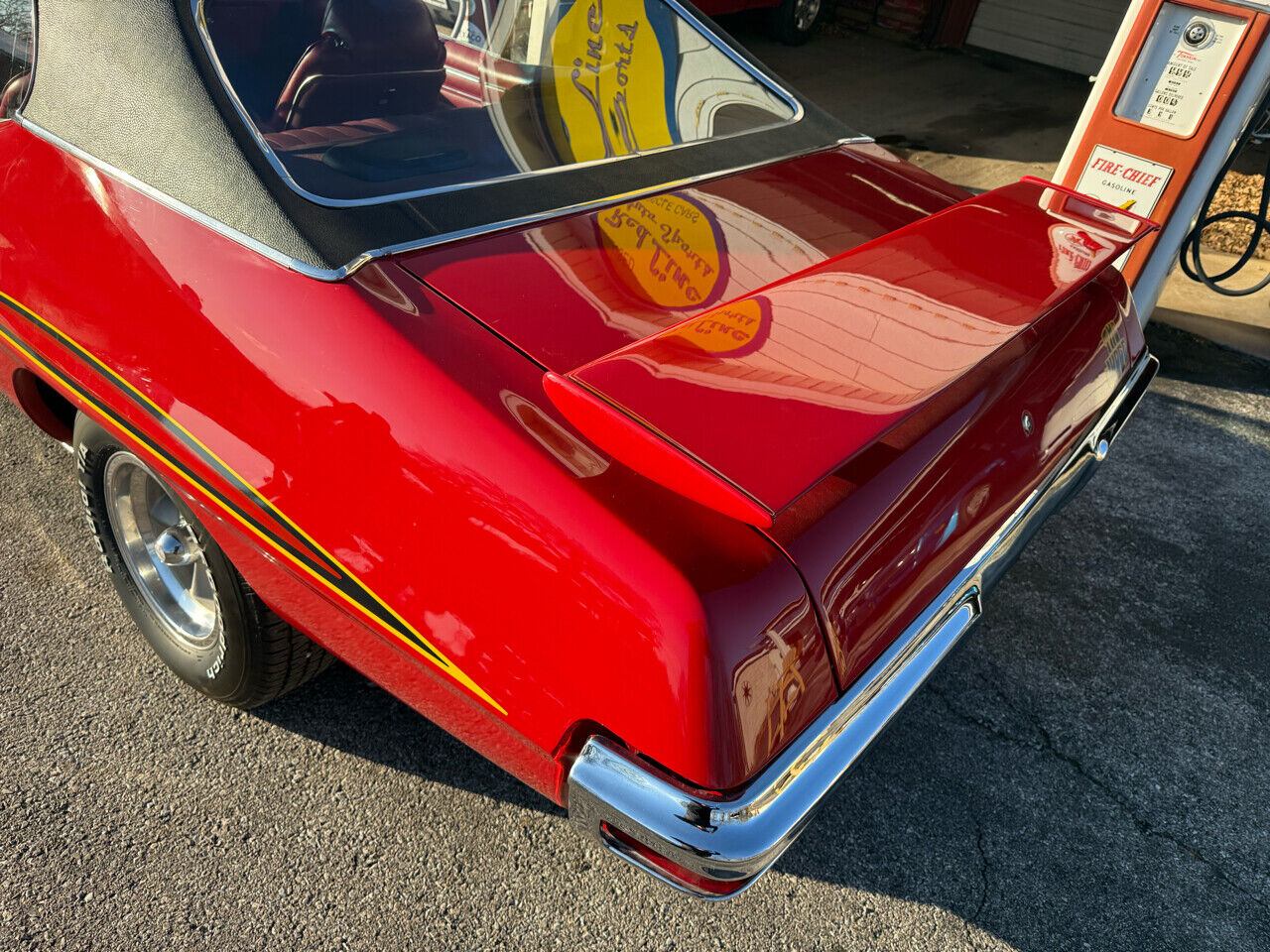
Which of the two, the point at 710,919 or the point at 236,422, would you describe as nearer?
the point at 236,422

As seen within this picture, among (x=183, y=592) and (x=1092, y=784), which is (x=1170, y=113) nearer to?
(x=1092, y=784)

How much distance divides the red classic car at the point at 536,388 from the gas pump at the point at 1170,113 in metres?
1.83

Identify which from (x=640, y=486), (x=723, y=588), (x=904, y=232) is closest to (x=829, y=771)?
(x=723, y=588)

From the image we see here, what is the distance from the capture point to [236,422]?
163 cm

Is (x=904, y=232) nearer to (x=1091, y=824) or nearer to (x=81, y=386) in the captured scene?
(x=1091, y=824)

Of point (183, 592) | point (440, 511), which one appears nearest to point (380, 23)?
point (440, 511)

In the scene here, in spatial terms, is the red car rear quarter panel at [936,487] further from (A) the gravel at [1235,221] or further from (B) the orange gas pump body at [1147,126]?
(A) the gravel at [1235,221]

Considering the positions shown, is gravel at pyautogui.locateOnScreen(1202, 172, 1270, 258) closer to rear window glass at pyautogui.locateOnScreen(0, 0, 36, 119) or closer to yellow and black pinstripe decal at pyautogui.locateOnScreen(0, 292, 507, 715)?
yellow and black pinstripe decal at pyautogui.locateOnScreen(0, 292, 507, 715)

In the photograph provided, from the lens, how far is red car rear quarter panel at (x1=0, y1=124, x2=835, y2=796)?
1328mm

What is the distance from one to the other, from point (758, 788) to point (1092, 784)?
1.38m

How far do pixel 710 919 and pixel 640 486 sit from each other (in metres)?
1.10

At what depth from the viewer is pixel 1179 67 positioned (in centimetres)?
355

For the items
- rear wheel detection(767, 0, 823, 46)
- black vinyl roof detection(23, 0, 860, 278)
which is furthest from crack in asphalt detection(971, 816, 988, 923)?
rear wheel detection(767, 0, 823, 46)

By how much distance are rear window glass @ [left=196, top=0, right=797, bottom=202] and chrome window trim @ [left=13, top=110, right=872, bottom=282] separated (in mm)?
160
